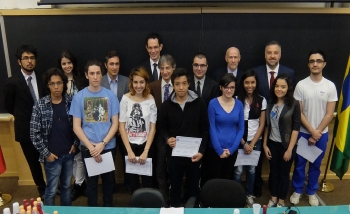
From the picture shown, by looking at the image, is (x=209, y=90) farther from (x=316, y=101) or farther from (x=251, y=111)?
(x=316, y=101)

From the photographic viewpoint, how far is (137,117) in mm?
3092

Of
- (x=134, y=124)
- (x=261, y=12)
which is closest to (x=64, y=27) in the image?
(x=134, y=124)

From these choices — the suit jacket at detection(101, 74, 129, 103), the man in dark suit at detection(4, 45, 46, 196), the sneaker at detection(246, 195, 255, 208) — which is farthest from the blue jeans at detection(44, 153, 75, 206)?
the sneaker at detection(246, 195, 255, 208)

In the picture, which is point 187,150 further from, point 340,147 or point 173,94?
point 340,147

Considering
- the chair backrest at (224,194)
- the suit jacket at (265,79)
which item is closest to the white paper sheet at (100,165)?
the chair backrest at (224,194)

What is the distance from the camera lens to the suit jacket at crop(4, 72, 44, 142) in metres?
3.33

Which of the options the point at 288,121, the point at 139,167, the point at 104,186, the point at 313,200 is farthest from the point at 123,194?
the point at 313,200

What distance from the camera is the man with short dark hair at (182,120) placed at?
9.71 feet

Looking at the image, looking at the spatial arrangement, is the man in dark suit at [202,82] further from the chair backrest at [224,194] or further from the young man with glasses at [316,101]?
the chair backrest at [224,194]

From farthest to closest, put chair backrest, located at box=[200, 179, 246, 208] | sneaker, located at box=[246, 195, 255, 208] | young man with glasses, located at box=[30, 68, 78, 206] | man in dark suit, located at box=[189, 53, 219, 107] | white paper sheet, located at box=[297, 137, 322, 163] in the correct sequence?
sneaker, located at box=[246, 195, 255, 208] → white paper sheet, located at box=[297, 137, 322, 163] → man in dark suit, located at box=[189, 53, 219, 107] → young man with glasses, located at box=[30, 68, 78, 206] → chair backrest, located at box=[200, 179, 246, 208]

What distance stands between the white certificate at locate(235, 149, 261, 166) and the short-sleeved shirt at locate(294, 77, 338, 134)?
67cm

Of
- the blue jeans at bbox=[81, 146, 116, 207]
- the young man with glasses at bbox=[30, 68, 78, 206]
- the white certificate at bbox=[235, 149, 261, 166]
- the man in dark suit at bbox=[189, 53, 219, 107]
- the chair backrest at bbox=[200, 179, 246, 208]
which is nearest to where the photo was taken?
the chair backrest at bbox=[200, 179, 246, 208]

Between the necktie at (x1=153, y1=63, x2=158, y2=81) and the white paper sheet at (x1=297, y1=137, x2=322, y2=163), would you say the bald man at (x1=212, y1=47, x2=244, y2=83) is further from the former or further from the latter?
the white paper sheet at (x1=297, y1=137, x2=322, y2=163)

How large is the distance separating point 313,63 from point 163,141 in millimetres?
1714
